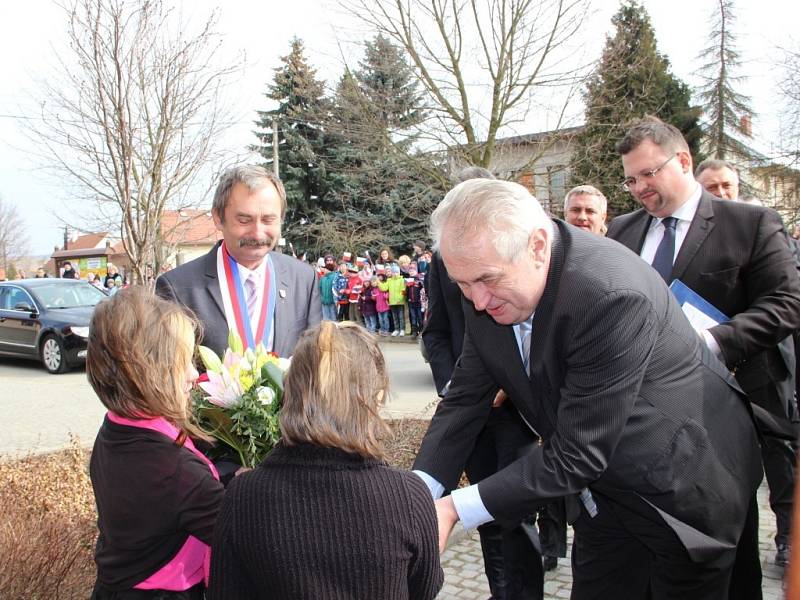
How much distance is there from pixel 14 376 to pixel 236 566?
13.1 meters

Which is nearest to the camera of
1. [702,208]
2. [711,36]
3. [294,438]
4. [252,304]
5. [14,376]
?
[294,438]

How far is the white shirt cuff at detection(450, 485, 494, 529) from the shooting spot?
6.99 ft

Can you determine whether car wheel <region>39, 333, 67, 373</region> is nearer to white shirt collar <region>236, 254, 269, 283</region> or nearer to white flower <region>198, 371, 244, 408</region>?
white shirt collar <region>236, 254, 269, 283</region>

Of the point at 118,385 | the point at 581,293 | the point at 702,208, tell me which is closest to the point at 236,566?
the point at 118,385

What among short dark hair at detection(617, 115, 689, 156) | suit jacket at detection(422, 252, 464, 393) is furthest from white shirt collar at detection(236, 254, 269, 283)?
short dark hair at detection(617, 115, 689, 156)

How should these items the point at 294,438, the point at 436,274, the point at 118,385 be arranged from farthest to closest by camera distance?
1. the point at 436,274
2. the point at 118,385
3. the point at 294,438

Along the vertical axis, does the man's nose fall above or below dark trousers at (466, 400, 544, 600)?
above

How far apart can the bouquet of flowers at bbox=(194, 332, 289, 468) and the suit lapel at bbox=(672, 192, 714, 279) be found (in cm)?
199

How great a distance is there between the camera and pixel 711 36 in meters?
31.7

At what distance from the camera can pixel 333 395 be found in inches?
70.4

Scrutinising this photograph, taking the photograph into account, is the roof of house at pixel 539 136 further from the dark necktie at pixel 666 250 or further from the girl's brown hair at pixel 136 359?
the girl's brown hair at pixel 136 359

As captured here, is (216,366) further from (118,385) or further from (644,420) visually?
(644,420)

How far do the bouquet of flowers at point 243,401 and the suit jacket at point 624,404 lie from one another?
0.79 meters

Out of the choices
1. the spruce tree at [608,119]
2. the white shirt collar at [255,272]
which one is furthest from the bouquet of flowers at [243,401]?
the spruce tree at [608,119]
